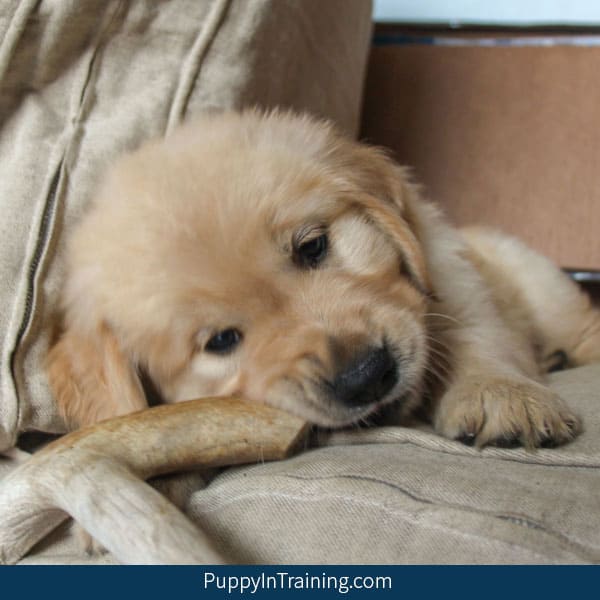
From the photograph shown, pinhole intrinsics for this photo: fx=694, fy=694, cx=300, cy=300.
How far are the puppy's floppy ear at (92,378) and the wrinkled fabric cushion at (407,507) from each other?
42 centimetres

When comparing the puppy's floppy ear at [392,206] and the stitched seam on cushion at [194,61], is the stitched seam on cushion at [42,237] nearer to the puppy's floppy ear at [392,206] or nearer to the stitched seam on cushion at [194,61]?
the stitched seam on cushion at [194,61]

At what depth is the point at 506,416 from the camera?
1661mm

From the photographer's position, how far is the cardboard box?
3.74 m

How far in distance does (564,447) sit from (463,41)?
9.66 ft

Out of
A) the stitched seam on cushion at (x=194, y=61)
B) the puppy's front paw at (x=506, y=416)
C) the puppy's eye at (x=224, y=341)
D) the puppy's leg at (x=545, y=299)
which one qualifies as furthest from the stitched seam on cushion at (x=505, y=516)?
the puppy's leg at (x=545, y=299)

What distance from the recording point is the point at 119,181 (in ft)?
6.50

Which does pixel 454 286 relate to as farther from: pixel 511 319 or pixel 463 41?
pixel 463 41

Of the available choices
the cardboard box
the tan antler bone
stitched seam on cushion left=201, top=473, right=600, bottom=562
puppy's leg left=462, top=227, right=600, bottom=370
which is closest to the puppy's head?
the tan antler bone

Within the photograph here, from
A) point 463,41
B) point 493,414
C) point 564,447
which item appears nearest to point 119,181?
point 493,414

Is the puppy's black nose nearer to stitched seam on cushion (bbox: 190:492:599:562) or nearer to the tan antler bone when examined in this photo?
the tan antler bone

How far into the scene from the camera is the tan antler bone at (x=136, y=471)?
1.16m

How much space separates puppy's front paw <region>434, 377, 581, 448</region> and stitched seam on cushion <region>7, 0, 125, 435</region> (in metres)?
1.17

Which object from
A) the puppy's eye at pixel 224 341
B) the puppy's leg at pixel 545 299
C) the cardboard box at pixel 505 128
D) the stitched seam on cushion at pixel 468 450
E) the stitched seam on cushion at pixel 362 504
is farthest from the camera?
the cardboard box at pixel 505 128

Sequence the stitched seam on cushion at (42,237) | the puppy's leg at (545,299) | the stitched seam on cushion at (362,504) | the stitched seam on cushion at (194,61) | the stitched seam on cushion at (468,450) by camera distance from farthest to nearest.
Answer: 1. the puppy's leg at (545,299)
2. the stitched seam on cushion at (194,61)
3. the stitched seam on cushion at (42,237)
4. the stitched seam on cushion at (468,450)
5. the stitched seam on cushion at (362,504)
